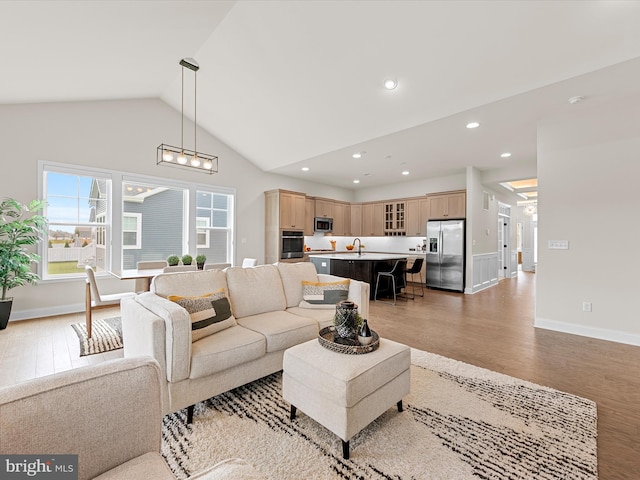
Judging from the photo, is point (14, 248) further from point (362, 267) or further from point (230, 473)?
point (362, 267)

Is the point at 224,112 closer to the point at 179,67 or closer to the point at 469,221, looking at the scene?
the point at 179,67

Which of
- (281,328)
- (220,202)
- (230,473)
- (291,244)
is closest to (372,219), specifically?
(291,244)

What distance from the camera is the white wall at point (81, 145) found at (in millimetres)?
4191

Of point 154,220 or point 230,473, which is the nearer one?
point 230,473

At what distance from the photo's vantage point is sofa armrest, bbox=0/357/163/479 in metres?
0.81

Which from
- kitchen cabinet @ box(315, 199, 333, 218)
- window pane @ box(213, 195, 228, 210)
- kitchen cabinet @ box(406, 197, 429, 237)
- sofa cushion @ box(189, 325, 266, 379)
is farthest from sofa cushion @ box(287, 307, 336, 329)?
kitchen cabinet @ box(406, 197, 429, 237)

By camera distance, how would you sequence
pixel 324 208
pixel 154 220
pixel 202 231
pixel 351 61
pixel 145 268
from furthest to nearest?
pixel 324 208, pixel 202 231, pixel 154 220, pixel 145 268, pixel 351 61

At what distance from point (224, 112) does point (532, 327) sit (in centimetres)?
606

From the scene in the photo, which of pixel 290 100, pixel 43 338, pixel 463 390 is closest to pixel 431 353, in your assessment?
pixel 463 390

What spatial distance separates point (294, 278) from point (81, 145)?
4.28m

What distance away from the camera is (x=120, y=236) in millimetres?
5098

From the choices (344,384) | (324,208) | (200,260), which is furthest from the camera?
(324,208)

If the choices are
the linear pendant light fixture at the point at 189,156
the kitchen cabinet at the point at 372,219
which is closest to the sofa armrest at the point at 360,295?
the linear pendant light fixture at the point at 189,156

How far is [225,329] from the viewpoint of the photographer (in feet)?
7.79
